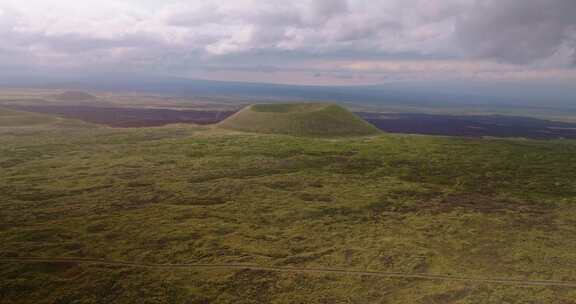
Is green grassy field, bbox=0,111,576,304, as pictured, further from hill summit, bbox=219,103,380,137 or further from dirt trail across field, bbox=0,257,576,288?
hill summit, bbox=219,103,380,137

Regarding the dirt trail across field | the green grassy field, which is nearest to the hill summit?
the green grassy field

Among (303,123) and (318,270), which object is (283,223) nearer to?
(318,270)

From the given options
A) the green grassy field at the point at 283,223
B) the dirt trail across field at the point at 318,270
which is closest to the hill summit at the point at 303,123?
the green grassy field at the point at 283,223

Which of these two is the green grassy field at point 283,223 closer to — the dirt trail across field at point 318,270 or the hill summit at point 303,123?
the dirt trail across field at point 318,270

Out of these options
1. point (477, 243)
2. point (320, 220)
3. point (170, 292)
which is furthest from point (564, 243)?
point (170, 292)

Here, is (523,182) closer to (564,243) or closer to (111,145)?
(564,243)

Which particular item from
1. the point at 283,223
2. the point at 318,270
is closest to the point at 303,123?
the point at 283,223
